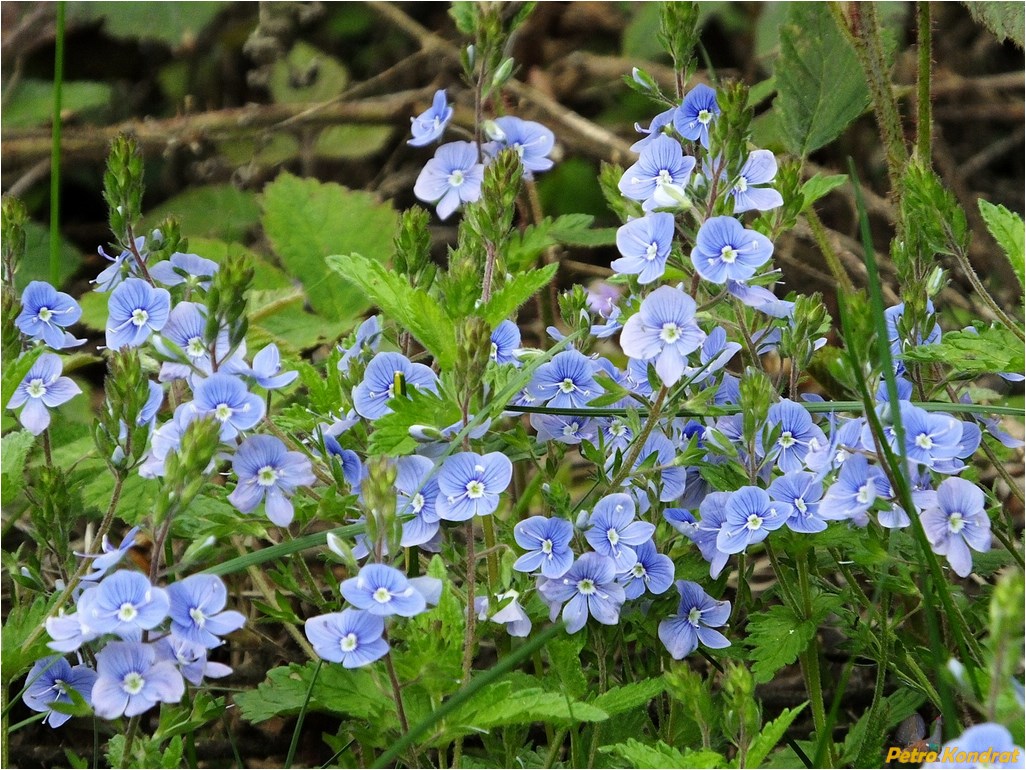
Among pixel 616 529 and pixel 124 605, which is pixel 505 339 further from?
pixel 124 605

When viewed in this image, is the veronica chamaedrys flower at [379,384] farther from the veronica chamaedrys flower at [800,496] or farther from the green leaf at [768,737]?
the green leaf at [768,737]

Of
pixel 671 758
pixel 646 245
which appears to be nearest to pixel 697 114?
pixel 646 245

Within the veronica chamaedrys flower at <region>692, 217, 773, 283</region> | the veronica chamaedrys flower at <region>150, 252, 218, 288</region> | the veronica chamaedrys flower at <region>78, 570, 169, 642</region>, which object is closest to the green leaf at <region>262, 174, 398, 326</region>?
the veronica chamaedrys flower at <region>150, 252, 218, 288</region>

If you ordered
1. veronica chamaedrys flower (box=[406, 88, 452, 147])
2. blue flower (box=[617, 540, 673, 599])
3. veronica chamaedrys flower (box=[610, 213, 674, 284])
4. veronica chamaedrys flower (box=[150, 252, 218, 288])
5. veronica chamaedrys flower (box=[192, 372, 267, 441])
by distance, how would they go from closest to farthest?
veronica chamaedrys flower (box=[192, 372, 267, 441]) < veronica chamaedrys flower (box=[610, 213, 674, 284]) < blue flower (box=[617, 540, 673, 599]) < veronica chamaedrys flower (box=[150, 252, 218, 288]) < veronica chamaedrys flower (box=[406, 88, 452, 147])

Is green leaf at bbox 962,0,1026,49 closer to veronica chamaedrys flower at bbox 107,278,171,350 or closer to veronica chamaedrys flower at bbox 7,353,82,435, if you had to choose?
veronica chamaedrys flower at bbox 107,278,171,350

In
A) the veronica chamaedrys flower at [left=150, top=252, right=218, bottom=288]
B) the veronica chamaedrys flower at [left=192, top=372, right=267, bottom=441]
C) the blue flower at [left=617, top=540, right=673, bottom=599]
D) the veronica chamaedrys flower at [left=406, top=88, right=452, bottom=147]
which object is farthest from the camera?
the veronica chamaedrys flower at [left=406, top=88, right=452, bottom=147]

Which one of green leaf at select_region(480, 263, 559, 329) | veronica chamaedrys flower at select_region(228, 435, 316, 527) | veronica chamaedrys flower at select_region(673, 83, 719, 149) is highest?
veronica chamaedrys flower at select_region(673, 83, 719, 149)
